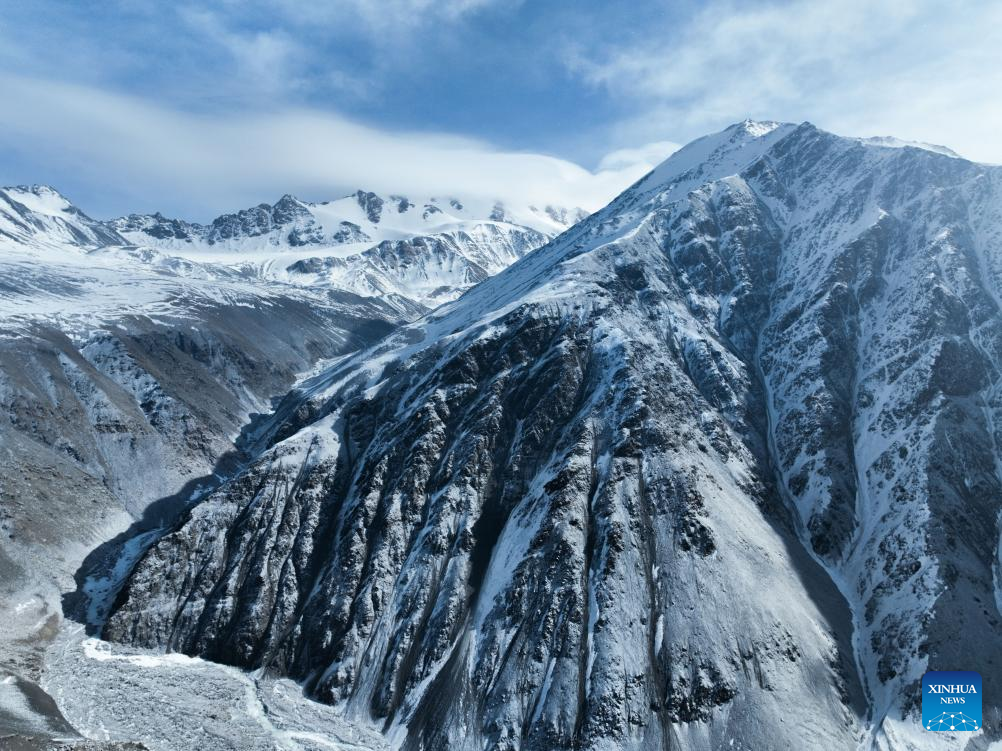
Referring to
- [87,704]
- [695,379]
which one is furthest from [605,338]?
[87,704]

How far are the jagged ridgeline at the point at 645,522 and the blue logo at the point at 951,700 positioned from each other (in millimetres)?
1231

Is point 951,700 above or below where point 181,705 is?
above

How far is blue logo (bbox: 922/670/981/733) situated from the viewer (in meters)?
70.9

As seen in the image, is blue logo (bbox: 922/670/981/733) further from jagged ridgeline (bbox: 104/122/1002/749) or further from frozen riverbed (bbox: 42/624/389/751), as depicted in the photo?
frozen riverbed (bbox: 42/624/389/751)

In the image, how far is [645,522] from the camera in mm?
91562

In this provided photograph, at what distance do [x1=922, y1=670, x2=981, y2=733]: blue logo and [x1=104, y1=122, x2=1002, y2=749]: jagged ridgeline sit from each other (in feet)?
4.04

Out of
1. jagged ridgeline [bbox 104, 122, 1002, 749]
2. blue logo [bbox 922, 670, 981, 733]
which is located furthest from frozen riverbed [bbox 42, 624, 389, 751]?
blue logo [bbox 922, 670, 981, 733]

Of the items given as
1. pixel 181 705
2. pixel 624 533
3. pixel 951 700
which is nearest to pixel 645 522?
pixel 624 533

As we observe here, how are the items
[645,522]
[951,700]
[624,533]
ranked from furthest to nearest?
[645,522] → [624,533] → [951,700]

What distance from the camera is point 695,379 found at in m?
125

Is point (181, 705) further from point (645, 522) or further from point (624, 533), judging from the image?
point (645, 522)

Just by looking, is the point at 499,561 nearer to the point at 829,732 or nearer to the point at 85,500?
the point at 829,732

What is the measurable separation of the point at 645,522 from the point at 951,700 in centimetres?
3815

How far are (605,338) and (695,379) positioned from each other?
19.1 m
